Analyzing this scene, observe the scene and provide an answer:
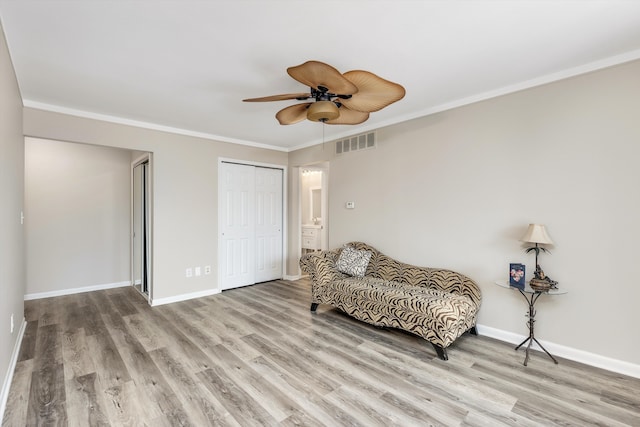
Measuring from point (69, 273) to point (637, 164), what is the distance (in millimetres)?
6915

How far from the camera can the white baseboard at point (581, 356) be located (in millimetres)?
2312

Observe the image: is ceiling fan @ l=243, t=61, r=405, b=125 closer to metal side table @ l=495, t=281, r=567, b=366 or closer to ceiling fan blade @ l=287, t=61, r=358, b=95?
ceiling fan blade @ l=287, t=61, r=358, b=95

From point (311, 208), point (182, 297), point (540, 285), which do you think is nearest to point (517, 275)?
point (540, 285)

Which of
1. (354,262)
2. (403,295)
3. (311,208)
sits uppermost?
(311,208)

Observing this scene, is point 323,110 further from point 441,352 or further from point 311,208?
point 311,208

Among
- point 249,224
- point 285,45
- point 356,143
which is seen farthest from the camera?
point 249,224

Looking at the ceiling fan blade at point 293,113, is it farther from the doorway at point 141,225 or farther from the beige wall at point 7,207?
the doorway at point 141,225

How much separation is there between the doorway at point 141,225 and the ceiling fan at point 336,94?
283 cm

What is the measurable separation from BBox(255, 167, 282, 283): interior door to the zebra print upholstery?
1565 millimetres

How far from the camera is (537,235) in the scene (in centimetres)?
255

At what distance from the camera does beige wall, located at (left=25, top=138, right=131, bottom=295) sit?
4.33 meters

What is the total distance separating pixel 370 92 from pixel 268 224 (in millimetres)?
3679

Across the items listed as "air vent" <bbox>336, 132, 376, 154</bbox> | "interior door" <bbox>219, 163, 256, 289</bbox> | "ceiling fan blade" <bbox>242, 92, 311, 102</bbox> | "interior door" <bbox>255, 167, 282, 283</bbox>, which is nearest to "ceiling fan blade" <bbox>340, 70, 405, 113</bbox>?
"ceiling fan blade" <bbox>242, 92, 311, 102</bbox>

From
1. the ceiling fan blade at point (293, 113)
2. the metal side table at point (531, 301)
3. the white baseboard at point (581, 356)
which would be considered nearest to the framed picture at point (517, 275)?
the metal side table at point (531, 301)
